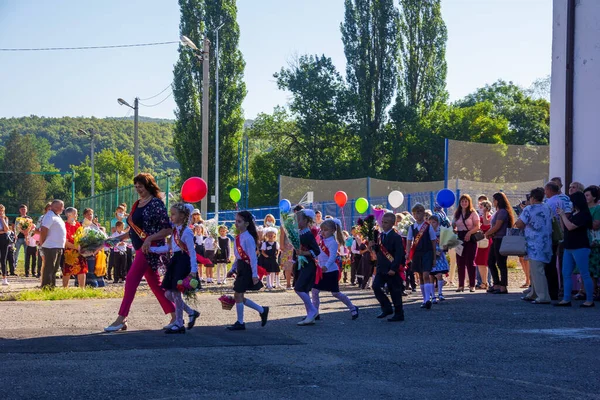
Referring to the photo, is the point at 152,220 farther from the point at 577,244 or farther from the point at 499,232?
the point at 499,232

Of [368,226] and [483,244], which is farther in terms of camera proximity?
[483,244]

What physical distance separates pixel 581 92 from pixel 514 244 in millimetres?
3783

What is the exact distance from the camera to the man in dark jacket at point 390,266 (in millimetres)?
11461

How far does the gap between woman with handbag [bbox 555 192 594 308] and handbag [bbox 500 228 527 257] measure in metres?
0.97

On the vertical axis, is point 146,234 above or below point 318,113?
below

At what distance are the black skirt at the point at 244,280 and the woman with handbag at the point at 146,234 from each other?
0.87 meters

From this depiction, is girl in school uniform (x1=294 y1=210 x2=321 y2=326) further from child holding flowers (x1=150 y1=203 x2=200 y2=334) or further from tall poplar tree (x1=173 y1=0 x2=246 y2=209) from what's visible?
tall poplar tree (x1=173 y1=0 x2=246 y2=209)

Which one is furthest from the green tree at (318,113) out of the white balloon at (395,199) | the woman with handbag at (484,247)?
the woman with handbag at (484,247)

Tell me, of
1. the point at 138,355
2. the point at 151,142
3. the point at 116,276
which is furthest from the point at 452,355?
the point at 151,142

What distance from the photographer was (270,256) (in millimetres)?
18922

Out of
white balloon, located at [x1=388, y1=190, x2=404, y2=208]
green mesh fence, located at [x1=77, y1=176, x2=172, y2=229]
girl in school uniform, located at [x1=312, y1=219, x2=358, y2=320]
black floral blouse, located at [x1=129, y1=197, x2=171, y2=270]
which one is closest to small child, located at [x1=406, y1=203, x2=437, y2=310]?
girl in school uniform, located at [x1=312, y1=219, x2=358, y2=320]

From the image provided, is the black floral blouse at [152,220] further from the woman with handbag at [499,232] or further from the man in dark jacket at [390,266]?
the woman with handbag at [499,232]

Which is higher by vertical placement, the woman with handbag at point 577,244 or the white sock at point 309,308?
the woman with handbag at point 577,244

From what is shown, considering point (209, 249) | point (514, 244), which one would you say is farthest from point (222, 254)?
point (514, 244)
